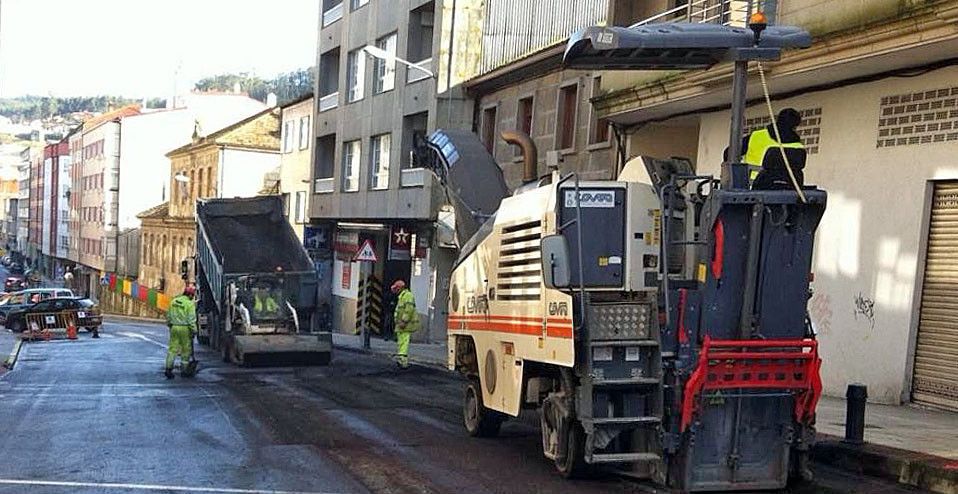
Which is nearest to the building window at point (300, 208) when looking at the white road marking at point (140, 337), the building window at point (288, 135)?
the building window at point (288, 135)

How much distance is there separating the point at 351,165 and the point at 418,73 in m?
6.74

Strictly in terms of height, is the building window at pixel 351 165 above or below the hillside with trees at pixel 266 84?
below

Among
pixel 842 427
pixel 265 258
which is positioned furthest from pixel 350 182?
pixel 842 427

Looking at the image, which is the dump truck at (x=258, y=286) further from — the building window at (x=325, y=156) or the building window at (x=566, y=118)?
the building window at (x=325, y=156)

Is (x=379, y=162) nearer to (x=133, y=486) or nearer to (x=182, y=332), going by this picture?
(x=182, y=332)

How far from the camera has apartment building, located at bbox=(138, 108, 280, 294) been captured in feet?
185

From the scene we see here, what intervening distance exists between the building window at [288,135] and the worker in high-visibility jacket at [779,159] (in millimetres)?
38856

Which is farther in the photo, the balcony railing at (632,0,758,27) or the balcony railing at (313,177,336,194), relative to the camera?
Result: the balcony railing at (313,177,336,194)

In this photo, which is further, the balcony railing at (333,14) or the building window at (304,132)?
the building window at (304,132)

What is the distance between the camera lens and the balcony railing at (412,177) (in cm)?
2981

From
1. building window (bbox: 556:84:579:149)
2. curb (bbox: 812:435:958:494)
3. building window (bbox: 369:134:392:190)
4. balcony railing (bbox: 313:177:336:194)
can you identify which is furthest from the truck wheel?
balcony railing (bbox: 313:177:336:194)

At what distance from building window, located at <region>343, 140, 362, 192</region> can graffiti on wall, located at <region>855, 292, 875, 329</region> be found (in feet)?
76.8

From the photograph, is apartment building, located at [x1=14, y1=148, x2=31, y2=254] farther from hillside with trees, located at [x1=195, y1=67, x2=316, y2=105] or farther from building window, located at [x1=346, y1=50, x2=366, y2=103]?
building window, located at [x1=346, y1=50, x2=366, y2=103]

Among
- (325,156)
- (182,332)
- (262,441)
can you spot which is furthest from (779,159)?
(325,156)
